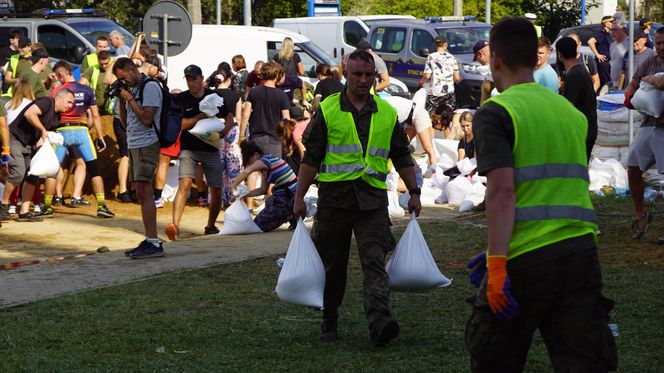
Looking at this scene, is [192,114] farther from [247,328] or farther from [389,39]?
[389,39]

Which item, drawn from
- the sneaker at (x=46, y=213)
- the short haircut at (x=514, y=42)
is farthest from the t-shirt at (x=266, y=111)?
the short haircut at (x=514, y=42)

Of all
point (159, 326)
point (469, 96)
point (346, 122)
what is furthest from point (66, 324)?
point (469, 96)

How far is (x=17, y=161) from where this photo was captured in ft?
48.9

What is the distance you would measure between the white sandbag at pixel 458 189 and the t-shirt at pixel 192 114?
3092 millimetres

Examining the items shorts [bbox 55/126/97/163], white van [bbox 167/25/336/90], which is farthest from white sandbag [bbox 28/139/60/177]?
white van [bbox 167/25/336/90]

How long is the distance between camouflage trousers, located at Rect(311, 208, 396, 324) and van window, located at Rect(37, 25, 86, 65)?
57.0 feet

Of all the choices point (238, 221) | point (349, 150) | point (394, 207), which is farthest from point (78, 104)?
point (349, 150)

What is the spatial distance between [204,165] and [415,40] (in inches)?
595

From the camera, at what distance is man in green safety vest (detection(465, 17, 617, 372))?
14.5 ft

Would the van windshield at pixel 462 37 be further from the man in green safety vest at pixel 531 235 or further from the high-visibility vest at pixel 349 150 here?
the man in green safety vest at pixel 531 235

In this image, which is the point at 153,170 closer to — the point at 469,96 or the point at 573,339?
the point at 573,339

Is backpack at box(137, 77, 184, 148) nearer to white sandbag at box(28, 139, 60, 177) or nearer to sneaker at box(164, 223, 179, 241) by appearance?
sneaker at box(164, 223, 179, 241)

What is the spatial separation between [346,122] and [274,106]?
8345 millimetres

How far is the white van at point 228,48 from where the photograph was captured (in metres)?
25.3
